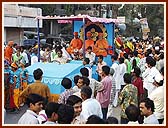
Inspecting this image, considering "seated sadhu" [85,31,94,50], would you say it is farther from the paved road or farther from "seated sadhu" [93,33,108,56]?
the paved road

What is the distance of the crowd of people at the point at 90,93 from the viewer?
4.24 metres

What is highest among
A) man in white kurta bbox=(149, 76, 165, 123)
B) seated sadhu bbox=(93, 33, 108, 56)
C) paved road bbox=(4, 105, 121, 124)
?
seated sadhu bbox=(93, 33, 108, 56)

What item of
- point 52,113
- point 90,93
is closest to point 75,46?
point 90,93

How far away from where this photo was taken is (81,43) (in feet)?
37.2

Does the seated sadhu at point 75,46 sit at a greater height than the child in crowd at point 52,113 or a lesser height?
greater

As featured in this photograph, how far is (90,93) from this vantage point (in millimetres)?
4957

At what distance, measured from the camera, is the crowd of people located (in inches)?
167

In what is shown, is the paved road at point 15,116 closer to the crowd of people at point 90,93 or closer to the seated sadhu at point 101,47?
the crowd of people at point 90,93

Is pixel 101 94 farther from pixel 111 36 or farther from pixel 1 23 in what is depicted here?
pixel 111 36

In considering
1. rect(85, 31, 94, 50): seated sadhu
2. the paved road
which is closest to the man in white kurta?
the paved road

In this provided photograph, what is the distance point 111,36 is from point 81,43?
1.42m

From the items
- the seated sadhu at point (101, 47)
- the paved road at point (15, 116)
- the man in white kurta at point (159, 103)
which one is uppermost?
the seated sadhu at point (101, 47)

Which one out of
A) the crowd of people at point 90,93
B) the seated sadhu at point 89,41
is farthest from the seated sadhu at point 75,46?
the seated sadhu at point 89,41

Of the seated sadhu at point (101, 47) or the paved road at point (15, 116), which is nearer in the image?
the paved road at point (15, 116)
